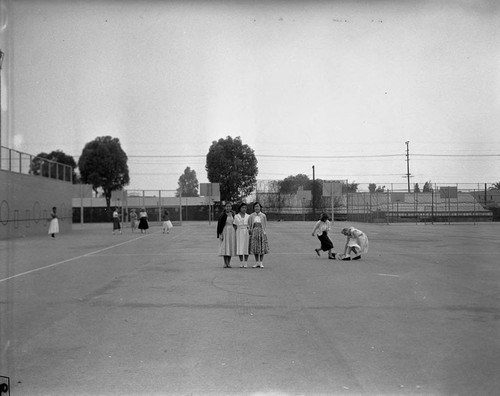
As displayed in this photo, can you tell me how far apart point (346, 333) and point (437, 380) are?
1576mm

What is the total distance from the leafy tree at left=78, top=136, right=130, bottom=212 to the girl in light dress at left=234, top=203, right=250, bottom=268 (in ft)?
73.2

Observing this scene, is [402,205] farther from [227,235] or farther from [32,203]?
[227,235]

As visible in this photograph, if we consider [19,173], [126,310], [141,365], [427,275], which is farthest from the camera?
[19,173]

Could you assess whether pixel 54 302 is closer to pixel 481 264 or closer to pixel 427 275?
pixel 427 275

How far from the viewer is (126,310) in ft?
23.5

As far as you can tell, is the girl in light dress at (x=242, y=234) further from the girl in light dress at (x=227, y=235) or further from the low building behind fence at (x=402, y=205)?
the low building behind fence at (x=402, y=205)

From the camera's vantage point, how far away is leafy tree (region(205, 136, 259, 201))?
49.9 metres

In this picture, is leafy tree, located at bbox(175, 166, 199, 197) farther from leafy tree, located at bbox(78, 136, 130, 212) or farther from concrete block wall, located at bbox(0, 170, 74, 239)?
concrete block wall, located at bbox(0, 170, 74, 239)

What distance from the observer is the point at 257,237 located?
41.9 feet

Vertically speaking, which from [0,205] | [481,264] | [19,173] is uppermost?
[19,173]

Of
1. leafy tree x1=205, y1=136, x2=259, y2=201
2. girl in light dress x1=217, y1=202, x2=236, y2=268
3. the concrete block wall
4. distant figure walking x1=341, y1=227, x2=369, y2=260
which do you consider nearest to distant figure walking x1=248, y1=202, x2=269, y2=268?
girl in light dress x1=217, y1=202, x2=236, y2=268

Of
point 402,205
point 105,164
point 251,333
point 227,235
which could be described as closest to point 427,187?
point 402,205

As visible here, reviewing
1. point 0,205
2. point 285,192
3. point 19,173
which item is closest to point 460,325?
point 0,205

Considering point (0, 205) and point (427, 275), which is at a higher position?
point (0, 205)
